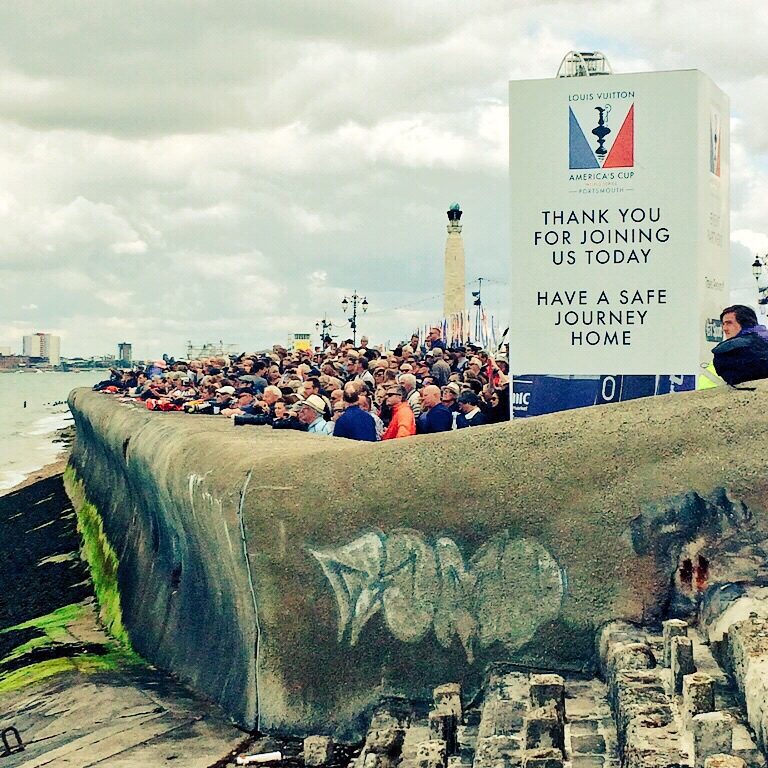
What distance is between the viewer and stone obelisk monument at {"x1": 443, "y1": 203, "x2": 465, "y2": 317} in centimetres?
4928

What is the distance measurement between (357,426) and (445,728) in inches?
Result: 155

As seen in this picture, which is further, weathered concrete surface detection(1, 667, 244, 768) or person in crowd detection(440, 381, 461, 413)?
person in crowd detection(440, 381, 461, 413)

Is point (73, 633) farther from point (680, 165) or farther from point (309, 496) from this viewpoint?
point (680, 165)

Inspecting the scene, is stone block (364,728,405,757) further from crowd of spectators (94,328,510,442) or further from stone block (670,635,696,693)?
crowd of spectators (94,328,510,442)

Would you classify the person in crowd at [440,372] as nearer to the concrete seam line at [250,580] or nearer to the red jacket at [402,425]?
the red jacket at [402,425]

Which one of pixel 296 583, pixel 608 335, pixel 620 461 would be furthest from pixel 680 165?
pixel 296 583

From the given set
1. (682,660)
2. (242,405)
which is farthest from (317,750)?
(242,405)

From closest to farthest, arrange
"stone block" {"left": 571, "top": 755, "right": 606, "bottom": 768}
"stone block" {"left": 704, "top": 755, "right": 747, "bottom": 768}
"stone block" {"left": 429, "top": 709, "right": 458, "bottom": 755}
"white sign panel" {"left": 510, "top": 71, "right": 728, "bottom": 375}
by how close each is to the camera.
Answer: "stone block" {"left": 704, "top": 755, "right": 747, "bottom": 768}
"stone block" {"left": 571, "top": 755, "right": 606, "bottom": 768}
"stone block" {"left": 429, "top": 709, "right": 458, "bottom": 755}
"white sign panel" {"left": 510, "top": 71, "right": 728, "bottom": 375}

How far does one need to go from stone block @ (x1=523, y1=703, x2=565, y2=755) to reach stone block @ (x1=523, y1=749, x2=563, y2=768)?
0.13m

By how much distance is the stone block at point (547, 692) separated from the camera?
5.96 m

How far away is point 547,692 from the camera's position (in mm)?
5984

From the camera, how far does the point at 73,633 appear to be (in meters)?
12.6

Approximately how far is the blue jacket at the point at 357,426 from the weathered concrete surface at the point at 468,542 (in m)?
1.90

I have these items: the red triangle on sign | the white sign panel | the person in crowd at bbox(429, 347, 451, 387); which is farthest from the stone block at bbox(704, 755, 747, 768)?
the person in crowd at bbox(429, 347, 451, 387)
